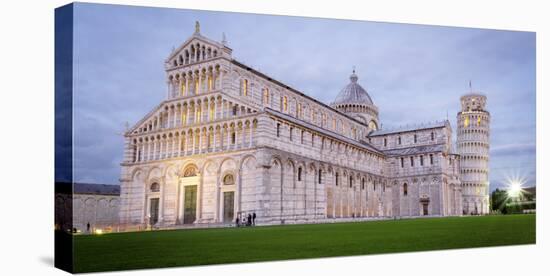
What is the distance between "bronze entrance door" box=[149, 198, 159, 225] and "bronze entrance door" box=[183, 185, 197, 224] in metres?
1.20

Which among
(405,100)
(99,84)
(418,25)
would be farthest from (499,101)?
(99,84)

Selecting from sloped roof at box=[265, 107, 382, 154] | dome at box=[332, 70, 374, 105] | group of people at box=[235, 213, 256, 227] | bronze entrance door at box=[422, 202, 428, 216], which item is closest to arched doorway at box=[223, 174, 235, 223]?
group of people at box=[235, 213, 256, 227]

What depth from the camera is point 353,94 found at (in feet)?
127

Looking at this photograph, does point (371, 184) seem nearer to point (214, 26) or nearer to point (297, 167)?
point (297, 167)

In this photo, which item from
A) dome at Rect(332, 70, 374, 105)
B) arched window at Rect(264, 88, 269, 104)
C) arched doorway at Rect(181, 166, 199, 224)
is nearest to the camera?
arched doorway at Rect(181, 166, 199, 224)

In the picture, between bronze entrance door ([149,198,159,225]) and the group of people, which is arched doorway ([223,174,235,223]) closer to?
the group of people

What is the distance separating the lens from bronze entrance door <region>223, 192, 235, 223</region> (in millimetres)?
26944

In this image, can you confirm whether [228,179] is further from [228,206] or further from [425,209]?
[425,209]

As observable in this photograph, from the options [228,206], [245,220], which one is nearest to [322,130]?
[228,206]

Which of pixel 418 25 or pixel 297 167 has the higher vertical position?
pixel 418 25

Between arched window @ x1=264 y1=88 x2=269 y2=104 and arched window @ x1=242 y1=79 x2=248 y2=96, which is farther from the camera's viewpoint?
arched window @ x1=264 y1=88 x2=269 y2=104

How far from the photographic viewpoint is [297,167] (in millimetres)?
32281

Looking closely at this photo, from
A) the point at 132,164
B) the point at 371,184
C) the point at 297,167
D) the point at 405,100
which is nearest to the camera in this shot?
the point at 132,164

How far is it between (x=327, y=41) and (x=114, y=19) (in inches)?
347
